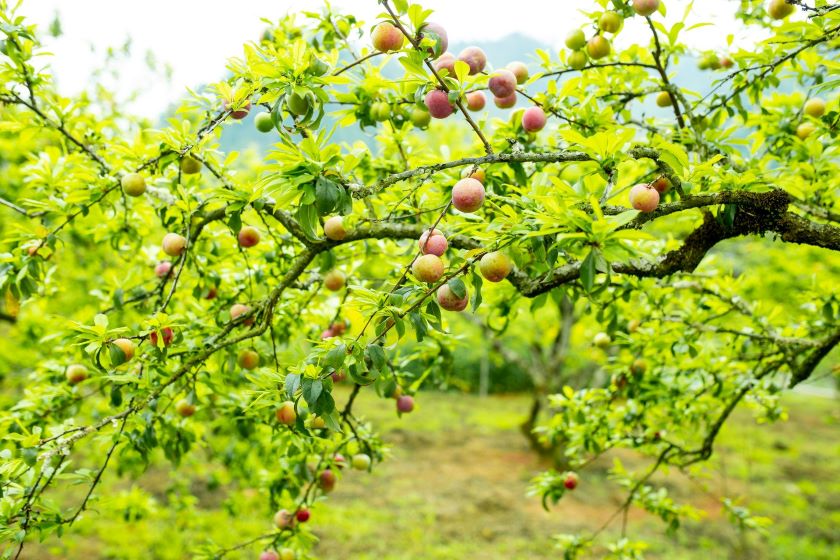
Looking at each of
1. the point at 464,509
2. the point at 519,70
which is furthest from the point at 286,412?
the point at 464,509

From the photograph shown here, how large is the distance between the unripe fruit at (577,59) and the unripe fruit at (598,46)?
3 centimetres

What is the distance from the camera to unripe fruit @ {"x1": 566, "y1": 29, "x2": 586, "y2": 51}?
6.84 ft

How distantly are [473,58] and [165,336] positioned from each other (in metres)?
1.36

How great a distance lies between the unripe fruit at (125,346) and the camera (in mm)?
1736

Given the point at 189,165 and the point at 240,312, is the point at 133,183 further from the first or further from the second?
the point at 240,312

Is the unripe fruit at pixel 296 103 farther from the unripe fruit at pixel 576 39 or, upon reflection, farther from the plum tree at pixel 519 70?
the unripe fruit at pixel 576 39

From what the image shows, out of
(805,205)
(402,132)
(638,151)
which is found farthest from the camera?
(402,132)

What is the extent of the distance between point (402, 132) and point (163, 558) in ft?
15.1

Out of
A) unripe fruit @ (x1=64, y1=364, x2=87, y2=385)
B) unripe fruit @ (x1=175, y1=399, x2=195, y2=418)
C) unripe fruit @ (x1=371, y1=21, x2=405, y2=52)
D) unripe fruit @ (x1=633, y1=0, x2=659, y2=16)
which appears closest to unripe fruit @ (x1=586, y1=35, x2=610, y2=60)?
unripe fruit @ (x1=633, y1=0, x2=659, y2=16)

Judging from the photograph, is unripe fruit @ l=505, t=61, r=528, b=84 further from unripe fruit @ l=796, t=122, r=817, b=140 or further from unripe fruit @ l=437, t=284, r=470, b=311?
unripe fruit @ l=796, t=122, r=817, b=140

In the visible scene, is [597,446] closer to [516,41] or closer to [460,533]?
[460,533]

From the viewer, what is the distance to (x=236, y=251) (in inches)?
99.5

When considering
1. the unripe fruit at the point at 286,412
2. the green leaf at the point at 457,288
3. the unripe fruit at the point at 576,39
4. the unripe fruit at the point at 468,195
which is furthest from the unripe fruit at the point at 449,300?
the unripe fruit at the point at 576,39

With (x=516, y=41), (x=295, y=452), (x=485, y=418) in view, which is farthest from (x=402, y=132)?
(x=516, y=41)
